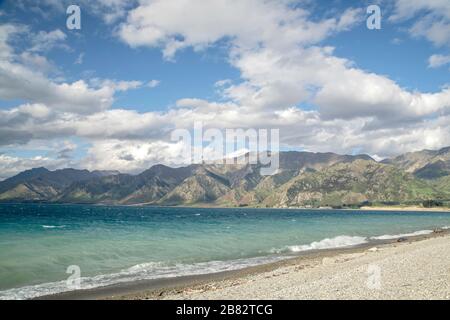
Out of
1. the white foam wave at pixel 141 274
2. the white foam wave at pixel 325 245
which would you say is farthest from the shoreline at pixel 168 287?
the white foam wave at pixel 325 245

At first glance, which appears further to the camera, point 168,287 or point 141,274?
point 141,274

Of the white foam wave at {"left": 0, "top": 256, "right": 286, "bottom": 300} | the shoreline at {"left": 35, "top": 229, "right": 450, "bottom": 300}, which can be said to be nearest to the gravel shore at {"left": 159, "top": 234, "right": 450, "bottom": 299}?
the shoreline at {"left": 35, "top": 229, "right": 450, "bottom": 300}

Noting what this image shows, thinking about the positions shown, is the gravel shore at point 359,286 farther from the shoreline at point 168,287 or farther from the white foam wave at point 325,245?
the white foam wave at point 325,245

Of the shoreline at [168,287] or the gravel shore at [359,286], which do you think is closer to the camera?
the gravel shore at [359,286]

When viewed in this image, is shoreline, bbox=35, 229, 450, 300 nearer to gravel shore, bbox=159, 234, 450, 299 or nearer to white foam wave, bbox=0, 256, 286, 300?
gravel shore, bbox=159, 234, 450, 299

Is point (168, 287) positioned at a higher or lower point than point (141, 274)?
higher

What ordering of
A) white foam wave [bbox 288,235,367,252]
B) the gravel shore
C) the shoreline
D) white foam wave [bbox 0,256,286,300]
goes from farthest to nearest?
white foam wave [bbox 288,235,367,252] → white foam wave [bbox 0,256,286,300] → the shoreline → the gravel shore

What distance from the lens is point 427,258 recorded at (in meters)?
31.2

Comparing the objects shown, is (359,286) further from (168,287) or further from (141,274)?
(141,274)

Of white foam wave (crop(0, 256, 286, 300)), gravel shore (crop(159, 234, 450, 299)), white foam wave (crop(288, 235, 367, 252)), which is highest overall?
gravel shore (crop(159, 234, 450, 299))

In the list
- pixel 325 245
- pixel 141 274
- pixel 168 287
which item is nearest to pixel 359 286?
pixel 168 287

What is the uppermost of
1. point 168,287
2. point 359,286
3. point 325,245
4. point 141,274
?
point 359,286
